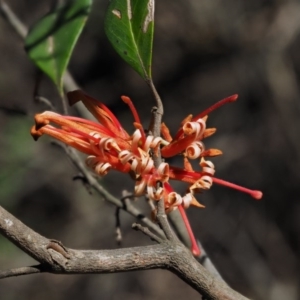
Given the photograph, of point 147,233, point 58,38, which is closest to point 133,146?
point 147,233

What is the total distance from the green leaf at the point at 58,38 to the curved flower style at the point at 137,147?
279mm

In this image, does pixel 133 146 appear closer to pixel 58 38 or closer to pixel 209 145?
pixel 58 38

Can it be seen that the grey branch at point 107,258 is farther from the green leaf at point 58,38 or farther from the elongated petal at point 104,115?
the green leaf at point 58,38

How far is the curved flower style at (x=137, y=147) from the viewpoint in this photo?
95cm

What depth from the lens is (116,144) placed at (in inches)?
39.2

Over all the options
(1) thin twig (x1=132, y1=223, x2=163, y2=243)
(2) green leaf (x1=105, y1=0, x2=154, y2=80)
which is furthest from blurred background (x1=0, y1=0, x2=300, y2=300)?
(1) thin twig (x1=132, y1=223, x2=163, y2=243)

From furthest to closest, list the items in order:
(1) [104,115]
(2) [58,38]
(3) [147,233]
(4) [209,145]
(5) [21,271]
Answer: (4) [209,145] → (2) [58,38] → (1) [104,115] → (3) [147,233] → (5) [21,271]

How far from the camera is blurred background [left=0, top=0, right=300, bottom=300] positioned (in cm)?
386

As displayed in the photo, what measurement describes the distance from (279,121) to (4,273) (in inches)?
133

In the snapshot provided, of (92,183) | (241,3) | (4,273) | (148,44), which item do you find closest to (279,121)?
(241,3)

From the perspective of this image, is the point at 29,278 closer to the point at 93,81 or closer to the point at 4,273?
the point at 93,81

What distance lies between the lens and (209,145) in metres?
4.05

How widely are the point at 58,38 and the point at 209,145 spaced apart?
2788mm

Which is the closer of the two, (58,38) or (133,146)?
(133,146)
